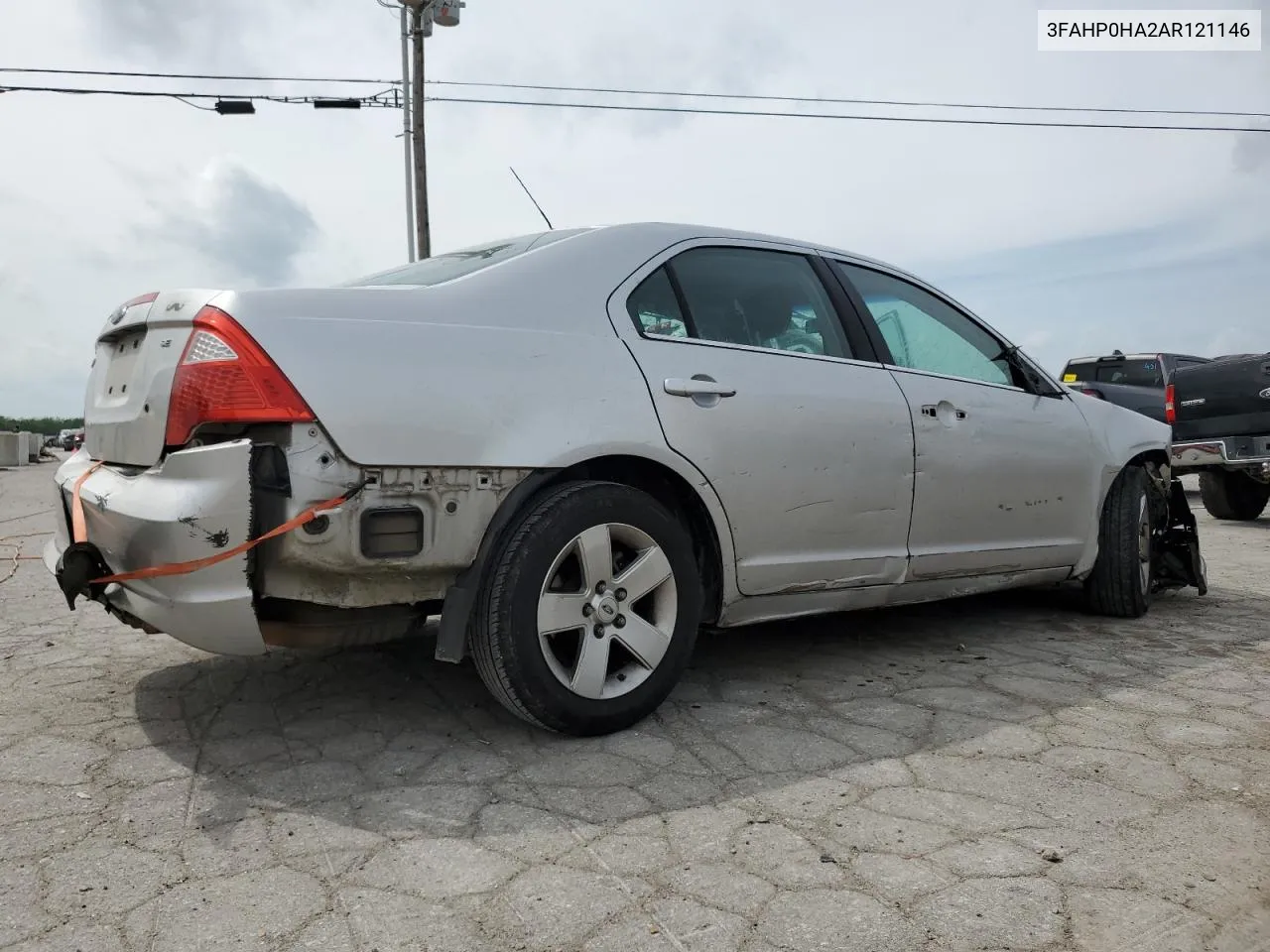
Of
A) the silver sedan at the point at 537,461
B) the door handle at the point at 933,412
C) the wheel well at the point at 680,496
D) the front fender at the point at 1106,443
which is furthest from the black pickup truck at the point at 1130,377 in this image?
the wheel well at the point at 680,496

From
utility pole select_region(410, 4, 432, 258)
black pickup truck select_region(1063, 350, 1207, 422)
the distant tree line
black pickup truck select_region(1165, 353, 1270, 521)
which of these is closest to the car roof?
black pickup truck select_region(1165, 353, 1270, 521)

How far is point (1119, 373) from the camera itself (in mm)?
13078

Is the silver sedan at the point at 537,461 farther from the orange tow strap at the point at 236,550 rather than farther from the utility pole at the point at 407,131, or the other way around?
the utility pole at the point at 407,131

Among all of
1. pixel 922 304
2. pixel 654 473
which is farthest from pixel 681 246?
pixel 922 304

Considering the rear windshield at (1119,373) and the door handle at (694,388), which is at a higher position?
the rear windshield at (1119,373)

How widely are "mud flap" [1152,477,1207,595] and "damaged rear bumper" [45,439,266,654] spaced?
14.5 feet

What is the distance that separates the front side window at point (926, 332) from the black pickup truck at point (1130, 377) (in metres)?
8.77

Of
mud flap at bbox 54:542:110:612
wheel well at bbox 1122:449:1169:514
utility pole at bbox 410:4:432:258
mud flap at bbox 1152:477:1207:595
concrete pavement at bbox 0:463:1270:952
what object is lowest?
concrete pavement at bbox 0:463:1270:952

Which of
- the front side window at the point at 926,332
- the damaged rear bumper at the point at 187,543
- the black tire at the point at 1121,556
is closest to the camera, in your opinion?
the damaged rear bumper at the point at 187,543

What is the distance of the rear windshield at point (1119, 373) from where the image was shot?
12.8m

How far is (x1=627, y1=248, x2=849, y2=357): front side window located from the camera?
10.2 ft

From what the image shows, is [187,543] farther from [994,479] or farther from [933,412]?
[994,479]

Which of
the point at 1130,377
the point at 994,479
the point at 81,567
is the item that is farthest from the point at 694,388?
the point at 1130,377

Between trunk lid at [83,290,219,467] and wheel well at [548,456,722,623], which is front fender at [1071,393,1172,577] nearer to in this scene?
wheel well at [548,456,722,623]
